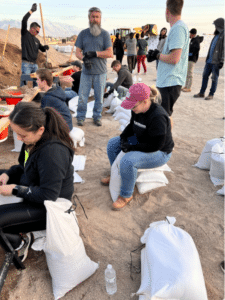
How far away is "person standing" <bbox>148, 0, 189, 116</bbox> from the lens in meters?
2.58

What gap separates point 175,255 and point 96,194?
1.29 m

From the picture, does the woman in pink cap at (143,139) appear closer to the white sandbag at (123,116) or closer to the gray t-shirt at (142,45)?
the white sandbag at (123,116)

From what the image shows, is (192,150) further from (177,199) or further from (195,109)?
(195,109)

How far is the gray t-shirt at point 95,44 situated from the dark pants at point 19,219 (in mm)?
3034

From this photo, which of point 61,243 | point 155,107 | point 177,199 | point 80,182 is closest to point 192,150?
point 177,199

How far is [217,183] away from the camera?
8.66 ft

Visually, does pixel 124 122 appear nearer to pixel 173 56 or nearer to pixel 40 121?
pixel 173 56

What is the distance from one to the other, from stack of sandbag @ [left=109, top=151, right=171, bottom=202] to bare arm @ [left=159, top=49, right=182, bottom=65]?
131cm

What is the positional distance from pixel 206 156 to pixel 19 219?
7.77ft

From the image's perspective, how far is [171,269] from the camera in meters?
1.30

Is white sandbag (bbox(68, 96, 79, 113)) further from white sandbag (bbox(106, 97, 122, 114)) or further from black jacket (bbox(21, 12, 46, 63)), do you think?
black jacket (bbox(21, 12, 46, 63))

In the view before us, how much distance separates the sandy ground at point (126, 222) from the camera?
1.56m

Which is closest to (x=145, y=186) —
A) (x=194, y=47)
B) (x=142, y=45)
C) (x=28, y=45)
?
(x=28, y=45)

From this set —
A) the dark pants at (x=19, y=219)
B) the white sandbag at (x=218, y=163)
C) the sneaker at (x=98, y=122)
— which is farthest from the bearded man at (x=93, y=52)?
the dark pants at (x=19, y=219)
